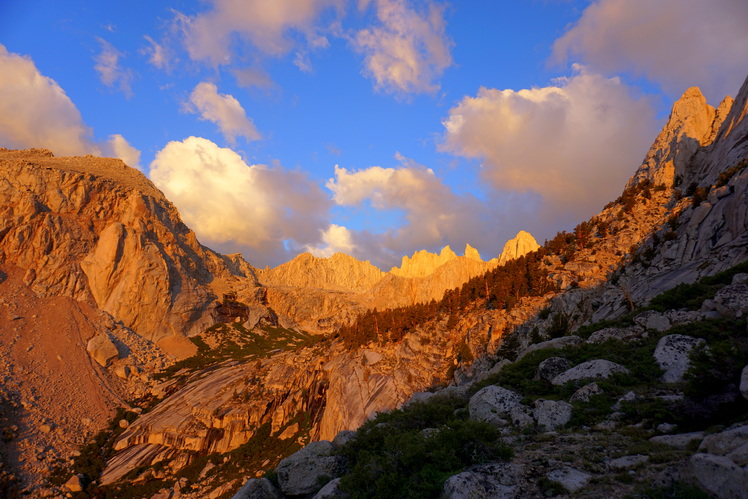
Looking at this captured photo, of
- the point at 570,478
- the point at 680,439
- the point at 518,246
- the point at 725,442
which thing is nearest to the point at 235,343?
the point at 518,246

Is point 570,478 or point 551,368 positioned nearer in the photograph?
point 570,478

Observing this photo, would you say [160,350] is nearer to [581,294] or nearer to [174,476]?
[174,476]

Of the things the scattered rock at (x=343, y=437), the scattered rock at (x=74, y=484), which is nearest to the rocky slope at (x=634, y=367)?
the scattered rock at (x=343, y=437)

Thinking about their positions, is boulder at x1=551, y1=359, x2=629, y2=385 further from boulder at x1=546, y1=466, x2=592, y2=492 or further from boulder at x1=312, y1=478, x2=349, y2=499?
boulder at x1=312, y1=478, x2=349, y2=499

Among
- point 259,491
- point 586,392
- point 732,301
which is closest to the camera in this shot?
point 586,392

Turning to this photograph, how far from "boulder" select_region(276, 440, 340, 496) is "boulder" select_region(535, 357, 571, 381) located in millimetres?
11880

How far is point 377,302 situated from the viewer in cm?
18300

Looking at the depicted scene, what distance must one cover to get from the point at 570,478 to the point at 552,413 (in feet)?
19.5

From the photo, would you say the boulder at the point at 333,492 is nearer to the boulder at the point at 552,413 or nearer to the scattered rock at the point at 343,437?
the scattered rock at the point at 343,437

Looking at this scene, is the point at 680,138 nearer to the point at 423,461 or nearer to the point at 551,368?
the point at 551,368

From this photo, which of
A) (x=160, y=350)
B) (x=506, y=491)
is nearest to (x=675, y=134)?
(x=506, y=491)

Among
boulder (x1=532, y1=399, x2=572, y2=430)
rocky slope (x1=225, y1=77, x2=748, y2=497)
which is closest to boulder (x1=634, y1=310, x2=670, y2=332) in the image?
rocky slope (x1=225, y1=77, x2=748, y2=497)

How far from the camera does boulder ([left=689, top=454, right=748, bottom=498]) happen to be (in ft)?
20.8

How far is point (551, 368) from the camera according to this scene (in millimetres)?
19812
